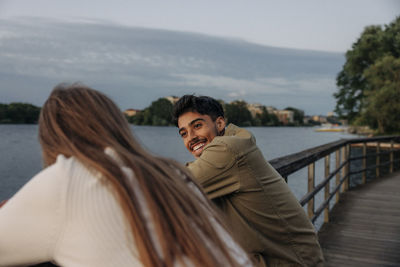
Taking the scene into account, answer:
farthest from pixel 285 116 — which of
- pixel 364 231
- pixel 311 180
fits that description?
pixel 311 180

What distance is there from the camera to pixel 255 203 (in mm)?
1576

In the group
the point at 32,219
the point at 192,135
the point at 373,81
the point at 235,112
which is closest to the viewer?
the point at 32,219

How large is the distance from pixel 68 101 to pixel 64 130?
0.27 feet

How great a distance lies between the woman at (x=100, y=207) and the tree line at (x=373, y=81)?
1173 inches

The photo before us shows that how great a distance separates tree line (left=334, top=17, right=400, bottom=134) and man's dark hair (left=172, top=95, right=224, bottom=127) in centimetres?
2853

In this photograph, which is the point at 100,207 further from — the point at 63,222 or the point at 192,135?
the point at 192,135

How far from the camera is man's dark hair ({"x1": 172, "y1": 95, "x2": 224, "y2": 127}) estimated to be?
2252mm

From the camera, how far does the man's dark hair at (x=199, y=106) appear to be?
2.25 meters

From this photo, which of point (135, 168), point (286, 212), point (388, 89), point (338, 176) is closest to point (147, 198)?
point (135, 168)

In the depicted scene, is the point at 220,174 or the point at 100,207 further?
the point at 220,174

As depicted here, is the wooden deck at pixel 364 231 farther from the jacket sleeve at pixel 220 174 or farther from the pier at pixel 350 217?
the jacket sleeve at pixel 220 174

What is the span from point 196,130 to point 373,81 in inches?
1184

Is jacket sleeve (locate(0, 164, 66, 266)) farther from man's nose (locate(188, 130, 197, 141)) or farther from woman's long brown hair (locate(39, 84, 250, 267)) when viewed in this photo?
man's nose (locate(188, 130, 197, 141))

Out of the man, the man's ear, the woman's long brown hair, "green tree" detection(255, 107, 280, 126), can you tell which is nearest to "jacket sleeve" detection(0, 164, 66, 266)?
the woman's long brown hair
